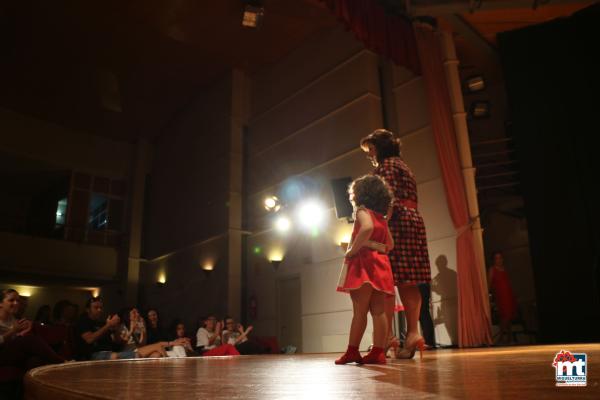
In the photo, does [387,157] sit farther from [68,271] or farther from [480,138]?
[68,271]

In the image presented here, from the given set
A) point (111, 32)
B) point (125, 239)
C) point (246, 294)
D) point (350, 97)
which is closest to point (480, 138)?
point (350, 97)

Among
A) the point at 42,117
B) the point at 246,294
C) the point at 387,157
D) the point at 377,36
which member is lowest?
the point at 246,294

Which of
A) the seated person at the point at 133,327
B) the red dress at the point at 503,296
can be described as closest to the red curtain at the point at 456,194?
the red dress at the point at 503,296

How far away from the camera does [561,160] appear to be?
5691 mm

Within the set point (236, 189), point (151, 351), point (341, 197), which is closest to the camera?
point (151, 351)

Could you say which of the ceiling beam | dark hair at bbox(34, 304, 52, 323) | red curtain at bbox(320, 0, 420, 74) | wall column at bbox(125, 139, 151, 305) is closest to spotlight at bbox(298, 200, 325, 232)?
red curtain at bbox(320, 0, 420, 74)

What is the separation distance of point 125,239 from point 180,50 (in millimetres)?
5290

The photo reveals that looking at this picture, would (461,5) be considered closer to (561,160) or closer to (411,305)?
(561,160)

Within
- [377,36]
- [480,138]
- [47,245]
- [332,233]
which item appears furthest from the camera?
[47,245]

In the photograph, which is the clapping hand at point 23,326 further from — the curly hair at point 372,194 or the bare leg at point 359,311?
the curly hair at point 372,194

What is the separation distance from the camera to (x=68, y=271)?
1084cm

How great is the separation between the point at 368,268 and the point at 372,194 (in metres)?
0.39

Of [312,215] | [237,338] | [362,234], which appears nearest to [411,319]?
[362,234]

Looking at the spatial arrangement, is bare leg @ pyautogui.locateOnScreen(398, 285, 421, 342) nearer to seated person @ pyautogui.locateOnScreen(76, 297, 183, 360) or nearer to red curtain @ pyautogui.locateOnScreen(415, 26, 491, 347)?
seated person @ pyautogui.locateOnScreen(76, 297, 183, 360)
